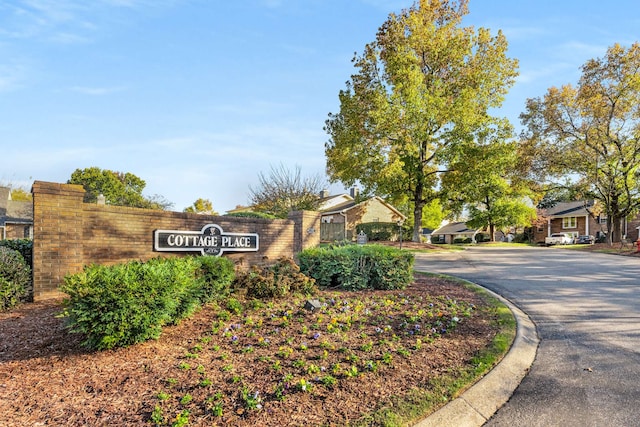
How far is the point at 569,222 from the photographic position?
49.1 metres

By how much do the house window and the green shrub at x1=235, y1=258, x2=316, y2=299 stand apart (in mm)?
53479

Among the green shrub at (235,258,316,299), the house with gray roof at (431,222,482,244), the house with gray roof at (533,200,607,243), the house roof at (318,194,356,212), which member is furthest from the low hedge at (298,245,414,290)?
the house with gray roof at (431,222,482,244)

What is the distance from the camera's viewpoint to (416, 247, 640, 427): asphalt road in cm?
316

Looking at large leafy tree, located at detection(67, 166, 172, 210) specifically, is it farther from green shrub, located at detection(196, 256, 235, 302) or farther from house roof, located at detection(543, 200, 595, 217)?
house roof, located at detection(543, 200, 595, 217)

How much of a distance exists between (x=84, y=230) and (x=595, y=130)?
32387mm

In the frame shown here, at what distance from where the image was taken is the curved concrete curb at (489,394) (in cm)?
306

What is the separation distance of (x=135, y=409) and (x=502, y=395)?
3281mm

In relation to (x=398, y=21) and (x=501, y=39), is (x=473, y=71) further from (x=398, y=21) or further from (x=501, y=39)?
(x=398, y=21)

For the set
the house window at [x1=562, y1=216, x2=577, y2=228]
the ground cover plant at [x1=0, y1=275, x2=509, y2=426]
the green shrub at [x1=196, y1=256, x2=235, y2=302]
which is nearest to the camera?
the ground cover plant at [x1=0, y1=275, x2=509, y2=426]

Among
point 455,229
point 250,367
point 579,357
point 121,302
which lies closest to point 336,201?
point 455,229

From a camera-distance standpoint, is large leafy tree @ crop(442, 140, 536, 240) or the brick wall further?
large leafy tree @ crop(442, 140, 536, 240)

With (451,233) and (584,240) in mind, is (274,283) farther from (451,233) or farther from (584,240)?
(451,233)

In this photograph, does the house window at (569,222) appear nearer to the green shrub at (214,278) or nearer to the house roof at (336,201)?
the house roof at (336,201)

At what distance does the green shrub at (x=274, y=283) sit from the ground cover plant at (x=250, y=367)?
487 mm
